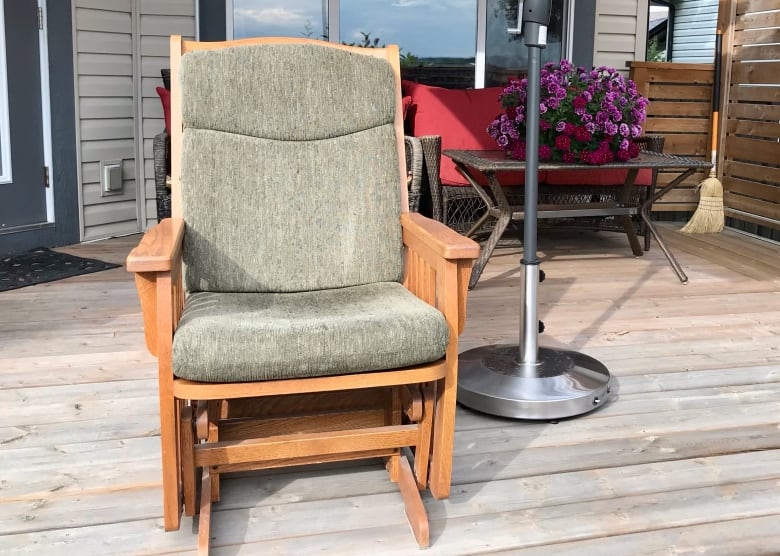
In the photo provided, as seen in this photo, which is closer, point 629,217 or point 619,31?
point 629,217

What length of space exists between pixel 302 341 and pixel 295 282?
50 cm

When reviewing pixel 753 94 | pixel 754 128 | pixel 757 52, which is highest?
pixel 757 52

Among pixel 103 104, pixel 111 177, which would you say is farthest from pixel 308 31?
pixel 111 177

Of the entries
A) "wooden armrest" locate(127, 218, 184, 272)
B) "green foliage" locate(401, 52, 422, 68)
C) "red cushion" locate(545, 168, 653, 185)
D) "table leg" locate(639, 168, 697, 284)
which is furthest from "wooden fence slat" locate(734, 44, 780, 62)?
"wooden armrest" locate(127, 218, 184, 272)

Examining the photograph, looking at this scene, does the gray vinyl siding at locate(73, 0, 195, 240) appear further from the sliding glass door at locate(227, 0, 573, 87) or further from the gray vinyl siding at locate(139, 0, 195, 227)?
the sliding glass door at locate(227, 0, 573, 87)

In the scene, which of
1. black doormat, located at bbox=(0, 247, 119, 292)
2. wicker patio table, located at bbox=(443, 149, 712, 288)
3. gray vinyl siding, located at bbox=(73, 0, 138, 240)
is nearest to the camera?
wicker patio table, located at bbox=(443, 149, 712, 288)

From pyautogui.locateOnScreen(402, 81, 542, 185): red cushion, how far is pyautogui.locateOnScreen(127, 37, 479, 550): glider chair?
2.33 metres

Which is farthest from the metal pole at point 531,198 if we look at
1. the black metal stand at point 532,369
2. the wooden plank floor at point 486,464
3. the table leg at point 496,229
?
the table leg at point 496,229

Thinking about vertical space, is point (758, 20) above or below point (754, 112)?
above

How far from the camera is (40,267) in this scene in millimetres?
4055

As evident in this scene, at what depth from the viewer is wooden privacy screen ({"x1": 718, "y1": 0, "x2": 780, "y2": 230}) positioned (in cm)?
520

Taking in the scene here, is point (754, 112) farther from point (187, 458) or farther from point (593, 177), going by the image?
point (187, 458)

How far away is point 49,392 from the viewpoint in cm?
249

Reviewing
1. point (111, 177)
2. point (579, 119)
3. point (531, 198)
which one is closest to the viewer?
point (531, 198)
